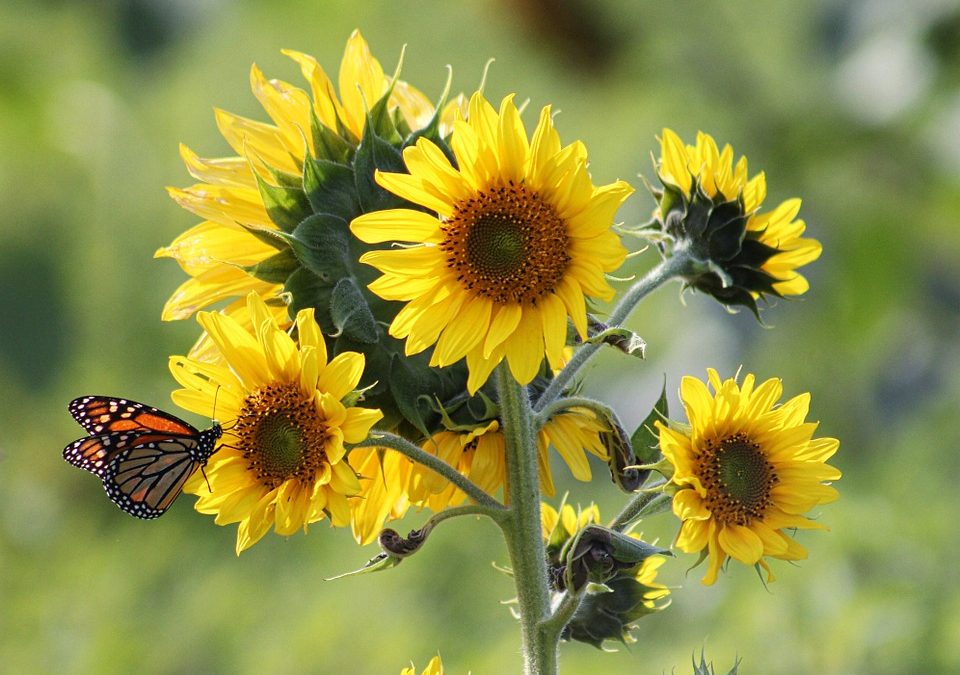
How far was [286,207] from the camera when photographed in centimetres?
104

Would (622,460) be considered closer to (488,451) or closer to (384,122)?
(488,451)

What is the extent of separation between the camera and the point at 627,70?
4.92 meters

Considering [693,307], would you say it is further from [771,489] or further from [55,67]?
[55,67]

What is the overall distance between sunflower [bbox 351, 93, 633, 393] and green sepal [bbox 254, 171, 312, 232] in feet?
0.36

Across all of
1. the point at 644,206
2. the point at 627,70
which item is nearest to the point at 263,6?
the point at 627,70

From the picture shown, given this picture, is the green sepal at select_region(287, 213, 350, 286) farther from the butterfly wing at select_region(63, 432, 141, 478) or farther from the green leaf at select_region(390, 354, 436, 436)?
the butterfly wing at select_region(63, 432, 141, 478)

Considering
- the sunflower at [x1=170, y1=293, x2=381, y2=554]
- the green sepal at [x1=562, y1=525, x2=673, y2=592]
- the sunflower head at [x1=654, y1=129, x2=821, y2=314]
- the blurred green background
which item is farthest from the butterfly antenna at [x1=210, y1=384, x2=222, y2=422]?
the blurred green background

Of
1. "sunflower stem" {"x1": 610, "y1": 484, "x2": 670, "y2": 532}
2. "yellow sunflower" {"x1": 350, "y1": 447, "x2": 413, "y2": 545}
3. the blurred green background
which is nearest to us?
"sunflower stem" {"x1": 610, "y1": 484, "x2": 670, "y2": 532}

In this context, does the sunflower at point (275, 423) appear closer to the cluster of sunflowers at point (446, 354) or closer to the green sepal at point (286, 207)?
the cluster of sunflowers at point (446, 354)

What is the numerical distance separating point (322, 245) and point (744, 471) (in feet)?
1.32

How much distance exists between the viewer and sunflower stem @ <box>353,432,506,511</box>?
94 centimetres

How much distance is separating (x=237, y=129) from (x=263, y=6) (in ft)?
19.5

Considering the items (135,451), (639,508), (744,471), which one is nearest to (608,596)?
(639,508)

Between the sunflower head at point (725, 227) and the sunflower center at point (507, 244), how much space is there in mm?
222
